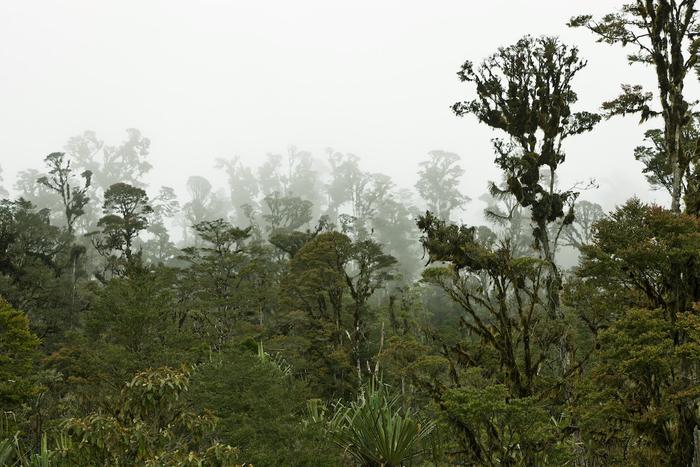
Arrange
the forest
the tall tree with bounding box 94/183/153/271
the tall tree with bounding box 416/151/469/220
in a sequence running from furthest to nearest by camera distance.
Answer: the tall tree with bounding box 416/151/469/220
the tall tree with bounding box 94/183/153/271
the forest

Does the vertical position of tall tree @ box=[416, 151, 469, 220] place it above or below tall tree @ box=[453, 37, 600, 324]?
above

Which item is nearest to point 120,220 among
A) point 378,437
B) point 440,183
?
point 378,437

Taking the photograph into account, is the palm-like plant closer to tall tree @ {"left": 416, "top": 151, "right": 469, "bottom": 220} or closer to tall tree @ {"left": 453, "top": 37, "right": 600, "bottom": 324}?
tall tree @ {"left": 453, "top": 37, "right": 600, "bottom": 324}

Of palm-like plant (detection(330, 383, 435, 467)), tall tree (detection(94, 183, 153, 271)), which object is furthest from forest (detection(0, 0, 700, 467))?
tall tree (detection(94, 183, 153, 271))

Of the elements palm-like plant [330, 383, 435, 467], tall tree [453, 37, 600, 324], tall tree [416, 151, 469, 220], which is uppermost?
tall tree [416, 151, 469, 220]

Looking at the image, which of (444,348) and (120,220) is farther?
(120,220)

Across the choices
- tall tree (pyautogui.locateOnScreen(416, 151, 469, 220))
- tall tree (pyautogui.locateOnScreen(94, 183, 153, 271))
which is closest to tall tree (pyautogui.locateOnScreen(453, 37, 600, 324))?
tall tree (pyautogui.locateOnScreen(94, 183, 153, 271))

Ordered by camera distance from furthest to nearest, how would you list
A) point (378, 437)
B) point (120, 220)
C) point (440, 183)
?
point (440, 183) → point (120, 220) → point (378, 437)

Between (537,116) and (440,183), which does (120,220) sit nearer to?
(537,116)

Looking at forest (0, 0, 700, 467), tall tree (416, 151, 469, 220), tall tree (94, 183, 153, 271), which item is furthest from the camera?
tall tree (416, 151, 469, 220)

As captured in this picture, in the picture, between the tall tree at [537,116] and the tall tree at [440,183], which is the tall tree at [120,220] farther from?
the tall tree at [440,183]

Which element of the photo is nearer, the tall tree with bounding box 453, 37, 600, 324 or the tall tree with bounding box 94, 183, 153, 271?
the tall tree with bounding box 453, 37, 600, 324

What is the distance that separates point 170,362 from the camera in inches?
558

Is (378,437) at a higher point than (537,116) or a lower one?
lower
